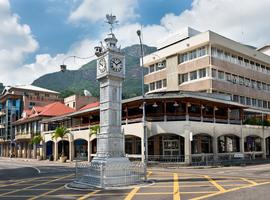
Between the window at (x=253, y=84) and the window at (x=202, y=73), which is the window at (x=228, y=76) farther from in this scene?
the window at (x=253, y=84)

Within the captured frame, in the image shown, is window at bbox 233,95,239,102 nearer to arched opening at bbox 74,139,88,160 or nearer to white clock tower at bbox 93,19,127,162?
arched opening at bbox 74,139,88,160

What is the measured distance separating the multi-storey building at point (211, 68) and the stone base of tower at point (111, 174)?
32.4 meters

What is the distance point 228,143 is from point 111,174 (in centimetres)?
3022

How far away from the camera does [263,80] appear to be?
195 feet

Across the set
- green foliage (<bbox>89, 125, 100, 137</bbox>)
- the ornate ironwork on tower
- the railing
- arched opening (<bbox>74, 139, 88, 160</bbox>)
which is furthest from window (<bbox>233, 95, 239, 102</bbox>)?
the ornate ironwork on tower

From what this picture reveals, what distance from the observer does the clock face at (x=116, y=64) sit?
1927 cm

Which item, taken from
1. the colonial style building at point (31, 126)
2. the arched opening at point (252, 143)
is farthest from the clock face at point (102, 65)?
the colonial style building at point (31, 126)

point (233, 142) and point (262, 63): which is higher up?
point (262, 63)

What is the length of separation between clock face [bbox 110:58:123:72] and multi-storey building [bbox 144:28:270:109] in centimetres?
3086

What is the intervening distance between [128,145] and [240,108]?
14918mm

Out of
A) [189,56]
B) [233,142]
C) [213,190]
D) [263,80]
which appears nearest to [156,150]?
[233,142]

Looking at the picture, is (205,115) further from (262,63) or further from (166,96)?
(262,63)

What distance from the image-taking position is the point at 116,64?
63.9 ft

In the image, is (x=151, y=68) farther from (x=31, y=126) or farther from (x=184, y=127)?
(x=184, y=127)
